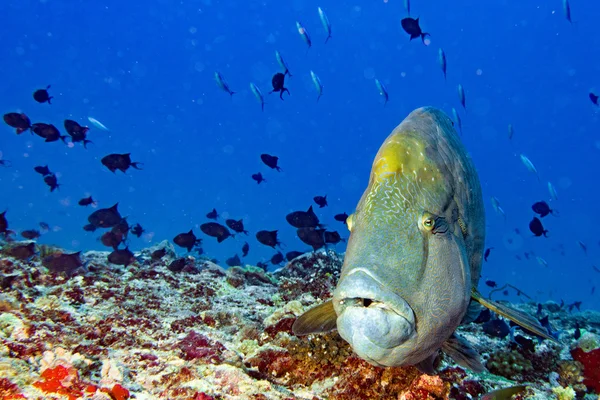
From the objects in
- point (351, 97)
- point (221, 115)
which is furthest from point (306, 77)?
point (221, 115)

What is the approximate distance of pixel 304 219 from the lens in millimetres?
9070

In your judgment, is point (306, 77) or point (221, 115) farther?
point (221, 115)

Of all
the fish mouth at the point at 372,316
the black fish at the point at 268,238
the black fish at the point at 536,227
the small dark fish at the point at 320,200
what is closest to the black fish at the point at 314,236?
the black fish at the point at 268,238

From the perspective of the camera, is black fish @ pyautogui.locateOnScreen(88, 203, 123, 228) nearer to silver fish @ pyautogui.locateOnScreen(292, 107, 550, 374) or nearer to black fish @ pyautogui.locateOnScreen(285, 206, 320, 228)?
black fish @ pyautogui.locateOnScreen(285, 206, 320, 228)

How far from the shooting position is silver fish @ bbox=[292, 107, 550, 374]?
187 cm

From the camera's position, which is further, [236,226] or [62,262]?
[236,226]

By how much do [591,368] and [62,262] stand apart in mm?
7598

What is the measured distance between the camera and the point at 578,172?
405 feet

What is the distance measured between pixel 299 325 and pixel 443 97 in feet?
540

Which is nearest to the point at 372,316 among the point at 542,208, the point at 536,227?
the point at 536,227

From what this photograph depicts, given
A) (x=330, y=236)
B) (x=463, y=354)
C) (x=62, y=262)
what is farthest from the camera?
(x=330, y=236)

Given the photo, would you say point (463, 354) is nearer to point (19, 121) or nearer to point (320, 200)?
point (320, 200)

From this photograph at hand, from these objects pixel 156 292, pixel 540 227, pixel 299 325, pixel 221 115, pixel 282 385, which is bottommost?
pixel 282 385

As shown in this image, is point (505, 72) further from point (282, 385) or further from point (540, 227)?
point (282, 385)
